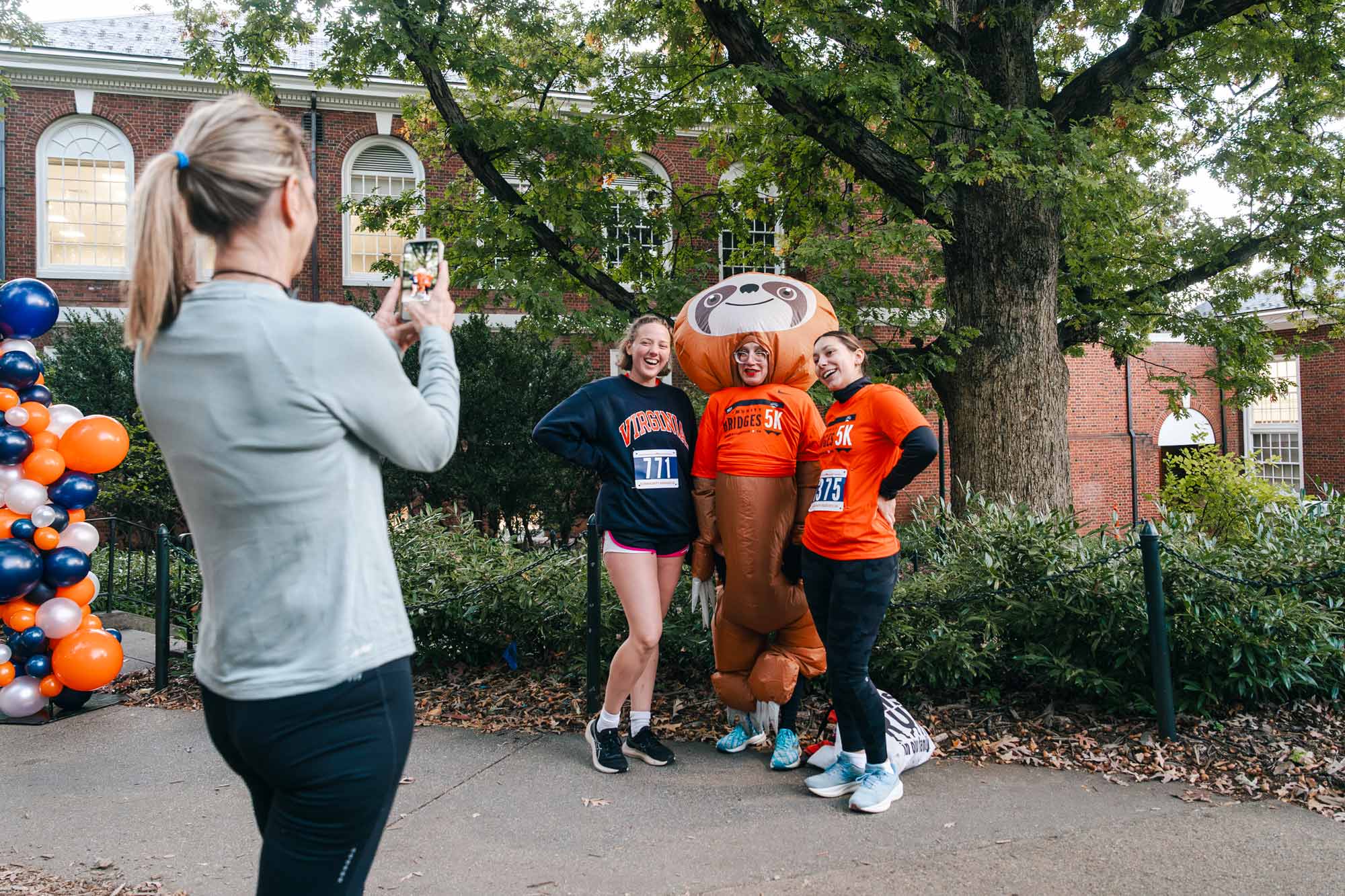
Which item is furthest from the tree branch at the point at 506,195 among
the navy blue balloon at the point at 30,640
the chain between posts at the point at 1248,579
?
the chain between posts at the point at 1248,579

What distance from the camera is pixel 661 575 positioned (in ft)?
15.3

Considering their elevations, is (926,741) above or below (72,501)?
below

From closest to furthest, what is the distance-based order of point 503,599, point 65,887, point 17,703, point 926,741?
point 65,887
point 926,741
point 17,703
point 503,599

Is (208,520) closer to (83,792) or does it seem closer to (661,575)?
(661,575)

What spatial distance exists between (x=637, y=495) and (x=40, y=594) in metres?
3.98

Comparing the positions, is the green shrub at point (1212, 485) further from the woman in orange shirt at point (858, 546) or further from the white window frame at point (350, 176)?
the white window frame at point (350, 176)

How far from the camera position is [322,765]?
151 centimetres

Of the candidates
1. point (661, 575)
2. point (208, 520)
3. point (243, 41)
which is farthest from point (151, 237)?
point (243, 41)

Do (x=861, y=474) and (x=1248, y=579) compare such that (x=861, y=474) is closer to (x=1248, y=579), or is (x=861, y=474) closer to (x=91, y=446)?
(x=1248, y=579)

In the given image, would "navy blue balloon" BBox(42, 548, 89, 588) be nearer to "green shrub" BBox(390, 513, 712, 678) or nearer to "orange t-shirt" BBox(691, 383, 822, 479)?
"green shrub" BBox(390, 513, 712, 678)

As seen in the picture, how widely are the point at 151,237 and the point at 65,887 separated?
10.1 ft

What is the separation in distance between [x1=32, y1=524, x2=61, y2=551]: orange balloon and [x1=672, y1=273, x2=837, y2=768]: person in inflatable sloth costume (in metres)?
4.01

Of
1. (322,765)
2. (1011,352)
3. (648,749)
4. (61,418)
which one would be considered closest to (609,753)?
(648,749)

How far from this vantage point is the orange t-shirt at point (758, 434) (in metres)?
4.50
